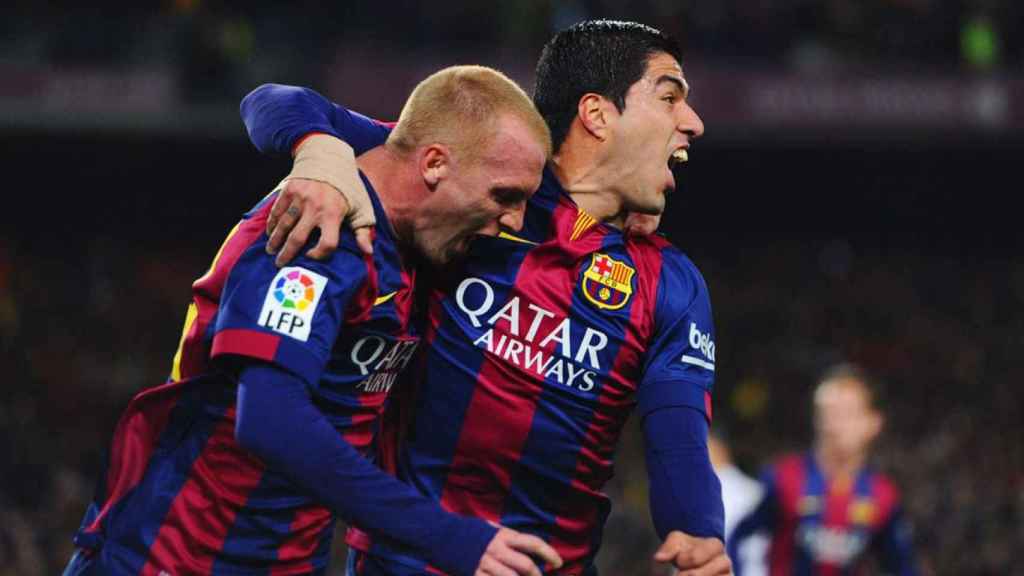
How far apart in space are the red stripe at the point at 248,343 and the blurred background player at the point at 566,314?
1.95ft

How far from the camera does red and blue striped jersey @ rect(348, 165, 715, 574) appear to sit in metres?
2.89

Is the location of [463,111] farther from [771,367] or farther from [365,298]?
[771,367]

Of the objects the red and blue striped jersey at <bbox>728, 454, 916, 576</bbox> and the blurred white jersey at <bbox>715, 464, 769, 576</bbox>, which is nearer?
the red and blue striped jersey at <bbox>728, 454, 916, 576</bbox>

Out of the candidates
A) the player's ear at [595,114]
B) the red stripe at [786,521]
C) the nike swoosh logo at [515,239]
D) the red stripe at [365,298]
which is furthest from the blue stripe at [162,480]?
the red stripe at [786,521]

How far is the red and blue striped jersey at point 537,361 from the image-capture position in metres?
2.89

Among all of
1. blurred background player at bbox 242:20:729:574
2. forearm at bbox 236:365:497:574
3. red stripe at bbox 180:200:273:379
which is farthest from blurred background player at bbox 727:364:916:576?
forearm at bbox 236:365:497:574

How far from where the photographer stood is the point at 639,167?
116 inches

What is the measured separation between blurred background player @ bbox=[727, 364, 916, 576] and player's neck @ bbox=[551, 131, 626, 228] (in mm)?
2936

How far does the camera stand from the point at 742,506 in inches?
277

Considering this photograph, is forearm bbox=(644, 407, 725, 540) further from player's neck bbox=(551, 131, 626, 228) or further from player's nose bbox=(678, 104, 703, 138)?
player's nose bbox=(678, 104, 703, 138)

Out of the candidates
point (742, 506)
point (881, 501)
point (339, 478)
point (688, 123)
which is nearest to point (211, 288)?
point (339, 478)

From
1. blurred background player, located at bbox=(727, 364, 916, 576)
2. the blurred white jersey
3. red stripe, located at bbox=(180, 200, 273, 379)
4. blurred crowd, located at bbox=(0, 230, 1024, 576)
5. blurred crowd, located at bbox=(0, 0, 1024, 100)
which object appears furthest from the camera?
blurred crowd, located at bbox=(0, 0, 1024, 100)

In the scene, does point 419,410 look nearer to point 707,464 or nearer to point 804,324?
point 707,464

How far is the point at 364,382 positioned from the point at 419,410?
0.29m
